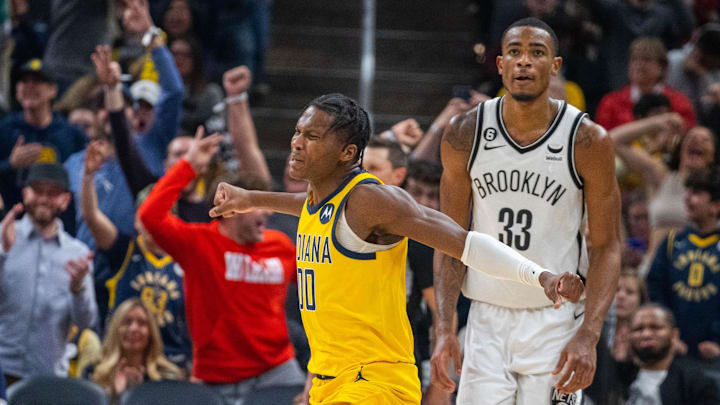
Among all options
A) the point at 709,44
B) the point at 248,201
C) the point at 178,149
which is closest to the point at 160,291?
the point at 178,149

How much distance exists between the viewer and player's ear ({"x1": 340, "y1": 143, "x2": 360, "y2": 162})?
4.16 m

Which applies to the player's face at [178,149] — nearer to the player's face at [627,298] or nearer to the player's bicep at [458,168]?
the player's face at [627,298]

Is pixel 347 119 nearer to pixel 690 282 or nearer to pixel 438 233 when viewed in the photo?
pixel 438 233

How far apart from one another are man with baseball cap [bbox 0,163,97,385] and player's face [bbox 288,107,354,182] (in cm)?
324

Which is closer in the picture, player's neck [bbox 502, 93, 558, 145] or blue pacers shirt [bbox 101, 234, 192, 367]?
player's neck [bbox 502, 93, 558, 145]

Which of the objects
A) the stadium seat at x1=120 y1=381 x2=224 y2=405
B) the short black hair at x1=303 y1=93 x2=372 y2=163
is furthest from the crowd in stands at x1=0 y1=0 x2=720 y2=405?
the short black hair at x1=303 y1=93 x2=372 y2=163

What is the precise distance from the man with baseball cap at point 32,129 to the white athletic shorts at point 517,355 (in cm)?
507

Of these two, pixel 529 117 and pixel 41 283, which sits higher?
pixel 529 117

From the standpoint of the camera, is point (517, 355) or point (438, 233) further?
point (517, 355)

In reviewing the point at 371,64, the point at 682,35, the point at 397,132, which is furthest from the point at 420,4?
the point at 397,132

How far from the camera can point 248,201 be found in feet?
15.4

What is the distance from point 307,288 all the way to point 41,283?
11.7 feet

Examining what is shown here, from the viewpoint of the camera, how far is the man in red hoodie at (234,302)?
6520mm

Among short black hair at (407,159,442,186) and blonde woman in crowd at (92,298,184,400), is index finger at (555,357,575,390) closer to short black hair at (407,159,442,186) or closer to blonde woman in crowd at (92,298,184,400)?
short black hair at (407,159,442,186)
